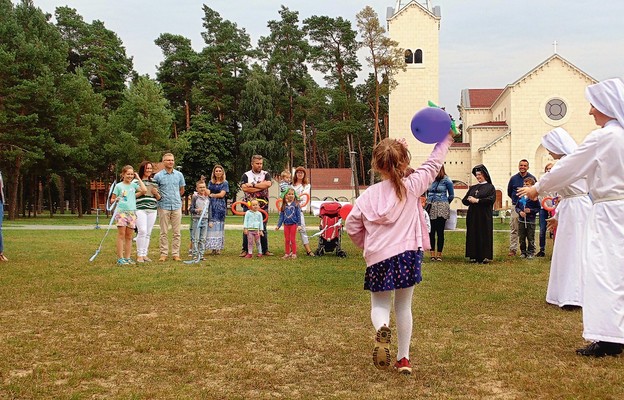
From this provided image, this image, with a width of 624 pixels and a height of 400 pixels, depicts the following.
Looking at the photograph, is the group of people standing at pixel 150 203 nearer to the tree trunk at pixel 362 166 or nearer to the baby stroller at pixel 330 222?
the baby stroller at pixel 330 222

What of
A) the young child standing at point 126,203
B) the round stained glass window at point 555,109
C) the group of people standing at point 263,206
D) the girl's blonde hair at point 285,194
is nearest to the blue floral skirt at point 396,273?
the young child standing at point 126,203

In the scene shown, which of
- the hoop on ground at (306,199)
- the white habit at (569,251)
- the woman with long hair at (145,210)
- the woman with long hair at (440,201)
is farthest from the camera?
the hoop on ground at (306,199)

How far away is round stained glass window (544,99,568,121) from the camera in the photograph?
61.5 meters

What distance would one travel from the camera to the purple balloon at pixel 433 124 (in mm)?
5453

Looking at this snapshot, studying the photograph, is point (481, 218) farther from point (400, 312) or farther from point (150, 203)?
point (400, 312)

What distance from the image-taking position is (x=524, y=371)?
200 inches

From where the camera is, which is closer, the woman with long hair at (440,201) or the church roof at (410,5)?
the woman with long hair at (440,201)

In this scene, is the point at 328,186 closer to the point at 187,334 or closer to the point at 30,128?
the point at 30,128

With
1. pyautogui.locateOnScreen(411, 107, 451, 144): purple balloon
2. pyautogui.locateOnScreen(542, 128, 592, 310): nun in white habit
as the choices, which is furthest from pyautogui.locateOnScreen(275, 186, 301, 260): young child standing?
pyautogui.locateOnScreen(411, 107, 451, 144): purple balloon

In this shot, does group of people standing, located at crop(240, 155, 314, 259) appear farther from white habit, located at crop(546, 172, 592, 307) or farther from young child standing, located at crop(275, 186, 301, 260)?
white habit, located at crop(546, 172, 592, 307)

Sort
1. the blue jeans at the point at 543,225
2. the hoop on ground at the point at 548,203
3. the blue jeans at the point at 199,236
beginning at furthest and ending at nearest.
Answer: the blue jeans at the point at 543,225 → the hoop on ground at the point at 548,203 → the blue jeans at the point at 199,236

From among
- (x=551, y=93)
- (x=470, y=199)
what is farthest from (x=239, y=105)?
(x=470, y=199)

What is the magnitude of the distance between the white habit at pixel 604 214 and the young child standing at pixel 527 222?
9110mm

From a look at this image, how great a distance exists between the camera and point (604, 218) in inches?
230
